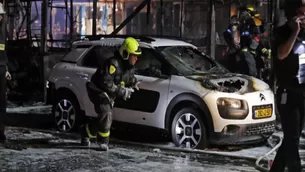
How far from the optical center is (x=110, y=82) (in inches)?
300

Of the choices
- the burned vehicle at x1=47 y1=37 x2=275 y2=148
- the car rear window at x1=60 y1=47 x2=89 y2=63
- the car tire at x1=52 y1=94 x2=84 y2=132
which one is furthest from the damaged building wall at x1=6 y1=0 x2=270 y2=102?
the burned vehicle at x1=47 y1=37 x2=275 y2=148

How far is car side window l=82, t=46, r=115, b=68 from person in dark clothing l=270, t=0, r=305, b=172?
466cm

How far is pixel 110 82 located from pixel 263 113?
246 centimetres

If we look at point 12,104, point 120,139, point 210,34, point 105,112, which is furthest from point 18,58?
point 105,112

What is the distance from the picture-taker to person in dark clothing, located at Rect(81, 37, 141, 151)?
25.0 feet

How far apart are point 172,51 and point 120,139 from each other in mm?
1761

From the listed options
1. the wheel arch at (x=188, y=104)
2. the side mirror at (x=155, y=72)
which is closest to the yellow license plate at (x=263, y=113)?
the wheel arch at (x=188, y=104)

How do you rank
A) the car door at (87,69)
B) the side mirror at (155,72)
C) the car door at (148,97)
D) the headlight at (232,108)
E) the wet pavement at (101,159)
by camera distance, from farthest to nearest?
1. the car door at (87,69)
2. the side mirror at (155,72)
3. the car door at (148,97)
4. the headlight at (232,108)
5. the wet pavement at (101,159)

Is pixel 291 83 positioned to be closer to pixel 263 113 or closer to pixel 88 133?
pixel 263 113

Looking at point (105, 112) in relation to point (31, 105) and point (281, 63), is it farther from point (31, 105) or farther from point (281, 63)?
point (31, 105)

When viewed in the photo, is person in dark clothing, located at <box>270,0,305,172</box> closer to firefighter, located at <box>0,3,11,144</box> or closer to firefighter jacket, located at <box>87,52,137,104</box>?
firefighter jacket, located at <box>87,52,137,104</box>

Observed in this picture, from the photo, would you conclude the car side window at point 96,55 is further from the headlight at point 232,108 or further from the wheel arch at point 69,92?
the headlight at point 232,108

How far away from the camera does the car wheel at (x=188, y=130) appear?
802 centimetres

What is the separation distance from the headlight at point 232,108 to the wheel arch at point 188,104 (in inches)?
7.9
